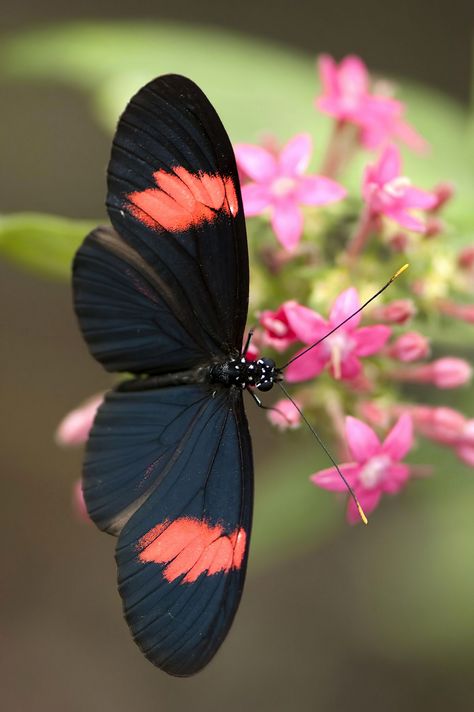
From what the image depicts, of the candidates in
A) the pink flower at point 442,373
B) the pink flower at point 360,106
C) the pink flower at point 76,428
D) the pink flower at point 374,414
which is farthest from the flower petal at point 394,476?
the pink flower at point 360,106

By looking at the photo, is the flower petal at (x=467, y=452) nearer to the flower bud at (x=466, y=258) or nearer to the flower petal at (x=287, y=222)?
the flower bud at (x=466, y=258)

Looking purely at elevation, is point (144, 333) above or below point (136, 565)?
above

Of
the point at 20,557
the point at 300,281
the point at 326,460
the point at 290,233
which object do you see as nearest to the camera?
the point at 290,233

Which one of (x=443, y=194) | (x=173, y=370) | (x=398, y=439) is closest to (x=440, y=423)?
(x=398, y=439)

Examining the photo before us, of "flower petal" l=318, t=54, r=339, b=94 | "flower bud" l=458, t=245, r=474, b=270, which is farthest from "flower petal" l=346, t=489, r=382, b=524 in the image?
"flower petal" l=318, t=54, r=339, b=94

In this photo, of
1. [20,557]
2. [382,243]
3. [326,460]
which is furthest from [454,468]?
[20,557]

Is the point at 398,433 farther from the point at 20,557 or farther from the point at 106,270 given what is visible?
the point at 20,557

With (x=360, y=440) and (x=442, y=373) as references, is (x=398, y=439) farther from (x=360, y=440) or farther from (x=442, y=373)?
(x=442, y=373)
